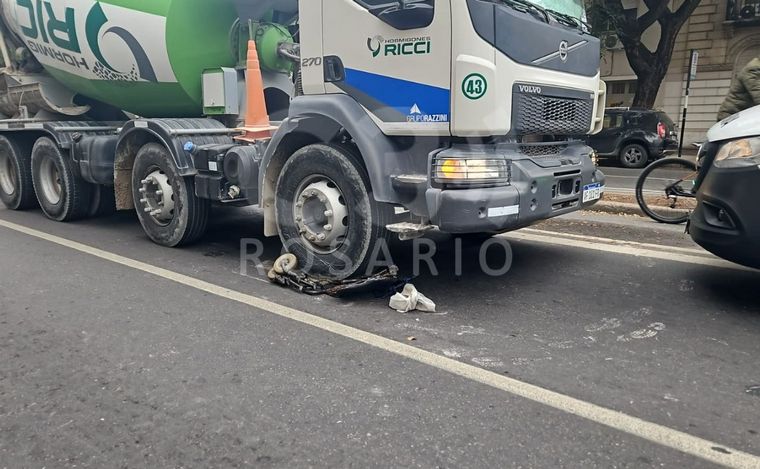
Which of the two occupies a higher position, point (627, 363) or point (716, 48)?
point (716, 48)

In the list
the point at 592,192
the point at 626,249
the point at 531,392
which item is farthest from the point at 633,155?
the point at 531,392

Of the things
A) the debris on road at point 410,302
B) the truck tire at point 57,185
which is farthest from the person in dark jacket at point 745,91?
the truck tire at point 57,185

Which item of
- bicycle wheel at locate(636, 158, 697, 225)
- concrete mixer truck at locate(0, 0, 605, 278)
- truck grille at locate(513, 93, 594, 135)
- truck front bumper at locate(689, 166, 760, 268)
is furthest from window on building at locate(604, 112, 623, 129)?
truck front bumper at locate(689, 166, 760, 268)

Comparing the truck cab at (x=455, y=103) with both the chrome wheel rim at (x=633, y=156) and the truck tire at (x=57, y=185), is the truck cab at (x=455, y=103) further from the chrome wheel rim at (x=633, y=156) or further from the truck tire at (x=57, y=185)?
the chrome wheel rim at (x=633, y=156)

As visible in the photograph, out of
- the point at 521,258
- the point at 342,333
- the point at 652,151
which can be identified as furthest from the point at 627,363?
the point at 652,151

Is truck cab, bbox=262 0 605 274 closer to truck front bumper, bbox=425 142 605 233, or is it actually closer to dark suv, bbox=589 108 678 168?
truck front bumper, bbox=425 142 605 233

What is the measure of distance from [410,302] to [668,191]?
4161 mm

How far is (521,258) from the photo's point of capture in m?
5.73

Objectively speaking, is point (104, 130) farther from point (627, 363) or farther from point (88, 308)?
point (627, 363)

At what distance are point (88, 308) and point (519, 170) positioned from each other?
3292 mm

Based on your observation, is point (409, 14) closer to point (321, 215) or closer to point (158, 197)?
point (321, 215)

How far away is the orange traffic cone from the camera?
6176mm

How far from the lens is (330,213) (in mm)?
4793

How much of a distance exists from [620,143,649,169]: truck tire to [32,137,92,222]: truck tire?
45.8 ft
